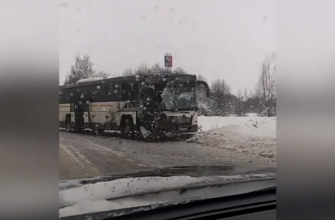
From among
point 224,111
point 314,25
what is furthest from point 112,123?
point 314,25

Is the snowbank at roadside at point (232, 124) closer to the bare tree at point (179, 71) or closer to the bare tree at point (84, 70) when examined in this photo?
the bare tree at point (179, 71)

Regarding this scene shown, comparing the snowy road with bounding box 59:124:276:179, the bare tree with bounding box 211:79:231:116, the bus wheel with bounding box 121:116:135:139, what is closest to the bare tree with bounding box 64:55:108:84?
the snowy road with bounding box 59:124:276:179

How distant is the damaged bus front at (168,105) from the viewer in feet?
9.00

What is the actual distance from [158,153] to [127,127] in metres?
0.32

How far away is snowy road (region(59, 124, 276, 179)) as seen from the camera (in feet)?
7.45

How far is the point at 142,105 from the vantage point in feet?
9.05

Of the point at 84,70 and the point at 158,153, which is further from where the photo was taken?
the point at 158,153

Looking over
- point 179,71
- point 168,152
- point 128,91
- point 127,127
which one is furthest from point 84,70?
point 168,152

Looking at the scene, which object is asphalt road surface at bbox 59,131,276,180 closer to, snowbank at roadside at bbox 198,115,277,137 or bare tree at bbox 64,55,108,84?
snowbank at roadside at bbox 198,115,277,137

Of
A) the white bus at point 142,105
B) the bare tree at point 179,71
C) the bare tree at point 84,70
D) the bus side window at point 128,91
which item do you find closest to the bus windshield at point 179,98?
the white bus at point 142,105

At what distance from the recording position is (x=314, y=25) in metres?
0.74

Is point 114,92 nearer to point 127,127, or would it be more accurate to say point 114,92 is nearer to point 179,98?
point 127,127

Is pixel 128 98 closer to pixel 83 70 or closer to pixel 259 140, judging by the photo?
pixel 83 70

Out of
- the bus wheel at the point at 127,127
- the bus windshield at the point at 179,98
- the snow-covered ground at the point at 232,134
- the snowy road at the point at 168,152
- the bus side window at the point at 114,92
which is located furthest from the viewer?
the snow-covered ground at the point at 232,134
